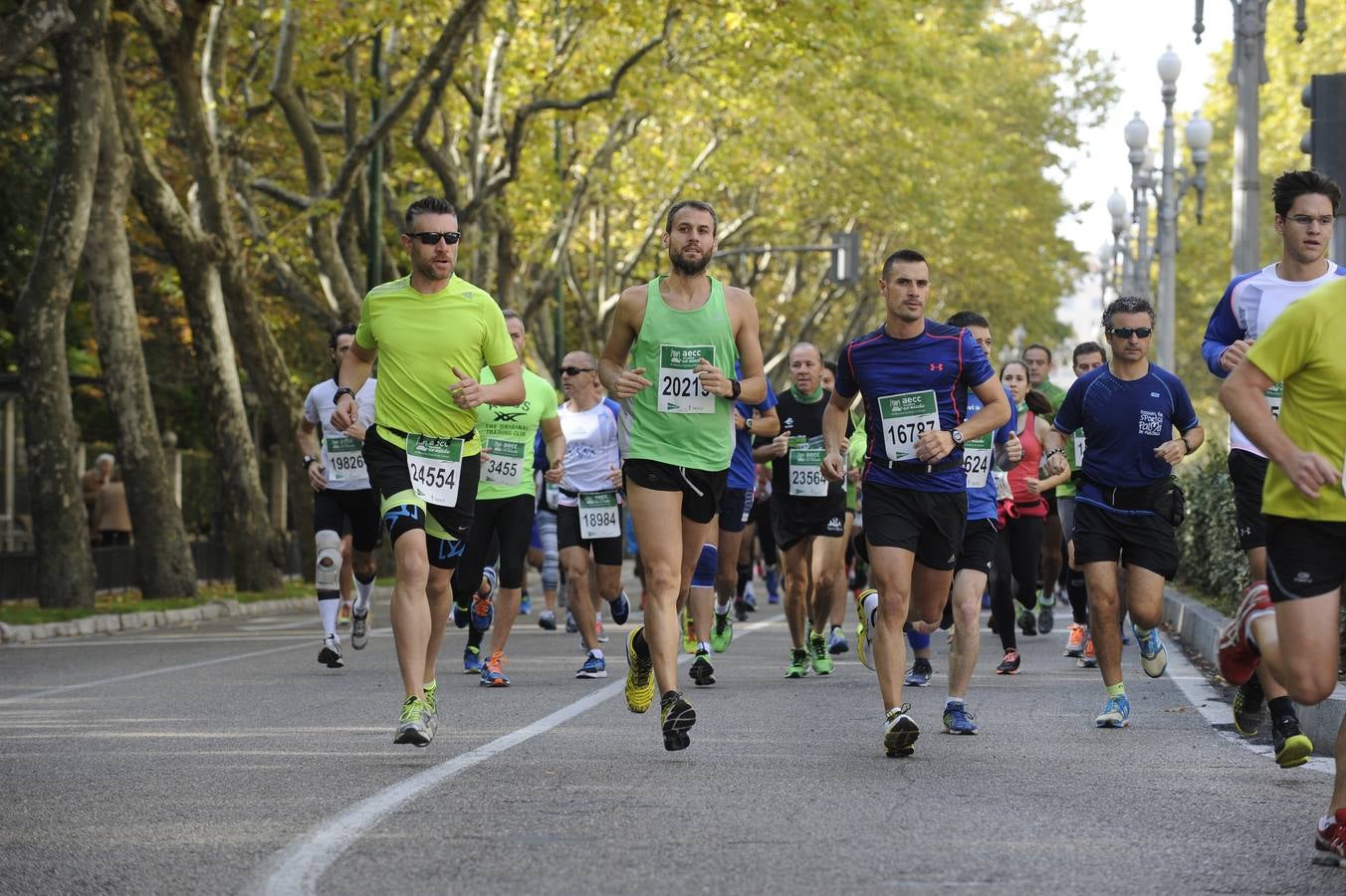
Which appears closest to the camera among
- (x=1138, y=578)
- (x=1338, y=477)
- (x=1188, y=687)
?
(x=1338, y=477)

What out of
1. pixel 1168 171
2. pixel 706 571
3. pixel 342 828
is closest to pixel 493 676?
pixel 706 571

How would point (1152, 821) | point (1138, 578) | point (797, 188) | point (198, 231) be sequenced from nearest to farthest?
point (1152, 821) < point (1138, 578) < point (198, 231) < point (797, 188)

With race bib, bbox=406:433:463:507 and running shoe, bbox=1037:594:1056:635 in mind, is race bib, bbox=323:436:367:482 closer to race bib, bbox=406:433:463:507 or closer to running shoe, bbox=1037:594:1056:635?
race bib, bbox=406:433:463:507

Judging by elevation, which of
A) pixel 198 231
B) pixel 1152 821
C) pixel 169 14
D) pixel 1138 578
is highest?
pixel 169 14

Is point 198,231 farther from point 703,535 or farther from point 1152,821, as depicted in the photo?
point 1152,821

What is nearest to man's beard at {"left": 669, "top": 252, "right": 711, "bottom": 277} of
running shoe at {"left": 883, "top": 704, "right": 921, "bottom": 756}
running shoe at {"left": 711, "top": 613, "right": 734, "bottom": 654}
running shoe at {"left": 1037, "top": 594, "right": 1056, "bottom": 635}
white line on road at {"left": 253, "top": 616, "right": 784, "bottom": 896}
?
running shoe at {"left": 883, "top": 704, "right": 921, "bottom": 756}

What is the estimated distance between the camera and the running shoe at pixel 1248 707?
8945 millimetres

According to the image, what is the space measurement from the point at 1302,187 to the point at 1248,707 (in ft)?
6.58

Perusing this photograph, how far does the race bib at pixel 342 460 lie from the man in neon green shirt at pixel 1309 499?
27.4 ft

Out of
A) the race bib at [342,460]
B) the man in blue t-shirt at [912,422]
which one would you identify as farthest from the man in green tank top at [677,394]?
the race bib at [342,460]

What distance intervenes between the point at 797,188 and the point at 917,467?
34.1m

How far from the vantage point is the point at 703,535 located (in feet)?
30.2

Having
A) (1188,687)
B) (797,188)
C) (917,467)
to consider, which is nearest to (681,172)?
(797,188)

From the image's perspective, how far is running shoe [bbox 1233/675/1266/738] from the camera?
8945mm
